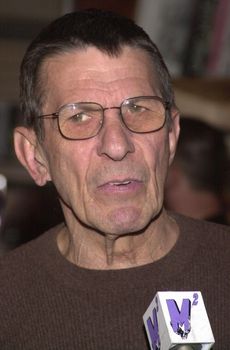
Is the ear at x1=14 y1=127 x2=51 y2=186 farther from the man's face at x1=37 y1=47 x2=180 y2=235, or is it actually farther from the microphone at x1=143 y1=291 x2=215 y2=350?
the microphone at x1=143 y1=291 x2=215 y2=350

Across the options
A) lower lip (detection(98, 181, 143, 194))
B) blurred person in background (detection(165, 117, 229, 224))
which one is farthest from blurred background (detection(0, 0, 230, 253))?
lower lip (detection(98, 181, 143, 194))

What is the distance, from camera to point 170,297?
186 cm

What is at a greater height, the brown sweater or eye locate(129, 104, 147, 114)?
eye locate(129, 104, 147, 114)

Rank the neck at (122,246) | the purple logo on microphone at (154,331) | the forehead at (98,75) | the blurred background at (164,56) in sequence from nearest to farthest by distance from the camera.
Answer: the purple logo on microphone at (154,331) → the forehead at (98,75) → the neck at (122,246) → the blurred background at (164,56)

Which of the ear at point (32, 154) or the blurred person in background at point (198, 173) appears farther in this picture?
the blurred person in background at point (198, 173)

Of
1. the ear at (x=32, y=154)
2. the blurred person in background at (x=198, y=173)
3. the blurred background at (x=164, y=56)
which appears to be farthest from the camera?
the blurred background at (x=164, y=56)

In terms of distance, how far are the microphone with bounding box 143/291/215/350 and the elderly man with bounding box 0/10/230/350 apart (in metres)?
0.46

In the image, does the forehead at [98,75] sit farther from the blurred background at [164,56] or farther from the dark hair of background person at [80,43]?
the blurred background at [164,56]

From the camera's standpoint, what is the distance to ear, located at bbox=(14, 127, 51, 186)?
2611 millimetres

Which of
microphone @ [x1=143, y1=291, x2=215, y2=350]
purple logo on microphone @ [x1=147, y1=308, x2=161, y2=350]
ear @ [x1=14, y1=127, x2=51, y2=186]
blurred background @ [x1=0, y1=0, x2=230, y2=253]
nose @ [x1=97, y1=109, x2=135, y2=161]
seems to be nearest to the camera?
microphone @ [x1=143, y1=291, x2=215, y2=350]

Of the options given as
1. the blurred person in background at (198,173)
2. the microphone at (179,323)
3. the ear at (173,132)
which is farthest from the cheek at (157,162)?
the blurred person in background at (198,173)

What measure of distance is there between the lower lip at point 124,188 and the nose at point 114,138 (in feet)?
0.29

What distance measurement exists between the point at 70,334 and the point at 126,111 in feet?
2.21

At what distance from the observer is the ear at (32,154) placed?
2611 mm
